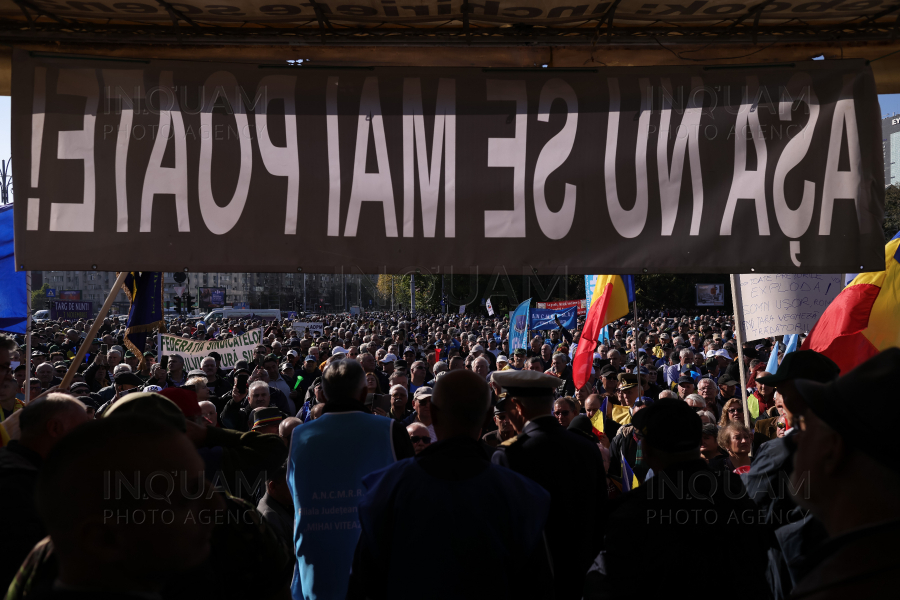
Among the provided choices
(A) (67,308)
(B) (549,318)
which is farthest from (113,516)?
(A) (67,308)

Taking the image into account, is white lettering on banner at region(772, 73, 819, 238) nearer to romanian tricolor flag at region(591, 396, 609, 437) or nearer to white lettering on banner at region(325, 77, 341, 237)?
white lettering on banner at region(325, 77, 341, 237)

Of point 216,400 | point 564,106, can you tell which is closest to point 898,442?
point 564,106

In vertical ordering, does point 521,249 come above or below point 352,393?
above

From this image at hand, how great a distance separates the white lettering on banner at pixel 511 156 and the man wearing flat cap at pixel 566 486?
1.06 metres

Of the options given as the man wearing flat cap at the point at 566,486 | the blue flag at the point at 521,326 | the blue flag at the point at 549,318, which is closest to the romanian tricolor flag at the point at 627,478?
the man wearing flat cap at the point at 566,486

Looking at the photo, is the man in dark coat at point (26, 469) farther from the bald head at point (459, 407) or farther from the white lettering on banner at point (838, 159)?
the white lettering on banner at point (838, 159)

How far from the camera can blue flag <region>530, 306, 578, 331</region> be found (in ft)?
54.8

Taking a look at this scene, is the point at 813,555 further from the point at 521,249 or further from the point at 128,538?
the point at 521,249

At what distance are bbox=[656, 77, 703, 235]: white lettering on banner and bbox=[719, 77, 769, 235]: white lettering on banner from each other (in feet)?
0.62

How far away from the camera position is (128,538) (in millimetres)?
1323

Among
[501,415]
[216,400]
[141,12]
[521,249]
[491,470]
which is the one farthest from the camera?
[216,400]

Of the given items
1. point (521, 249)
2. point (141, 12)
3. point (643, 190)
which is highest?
point (141, 12)

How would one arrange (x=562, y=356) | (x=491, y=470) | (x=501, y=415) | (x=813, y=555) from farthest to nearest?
1. (x=562, y=356)
2. (x=501, y=415)
3. (x=491, y=470)
4. (x=813, y=555)

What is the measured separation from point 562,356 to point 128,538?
11.8m
